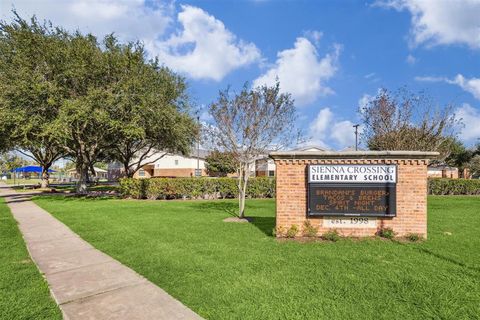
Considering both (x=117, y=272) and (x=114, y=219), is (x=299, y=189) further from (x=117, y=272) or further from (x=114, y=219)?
(x=114, y=219)

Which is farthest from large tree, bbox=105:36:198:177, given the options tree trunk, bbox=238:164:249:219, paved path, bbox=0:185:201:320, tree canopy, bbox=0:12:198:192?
paved path, bbox=0:185:201:320

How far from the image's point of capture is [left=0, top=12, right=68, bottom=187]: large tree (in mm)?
16969

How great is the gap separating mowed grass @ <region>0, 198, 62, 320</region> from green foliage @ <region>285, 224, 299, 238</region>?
532 cm

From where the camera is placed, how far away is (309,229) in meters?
8.41

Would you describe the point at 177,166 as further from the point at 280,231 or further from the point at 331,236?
the point at 331,236

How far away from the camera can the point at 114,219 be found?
12203 millimetres

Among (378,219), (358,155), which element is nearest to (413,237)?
(378,219)

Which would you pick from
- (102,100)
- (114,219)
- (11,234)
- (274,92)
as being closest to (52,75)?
(102,100)

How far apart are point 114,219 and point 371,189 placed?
29.0ft

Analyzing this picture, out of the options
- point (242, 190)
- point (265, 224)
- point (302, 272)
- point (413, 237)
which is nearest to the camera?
point (302, 272)

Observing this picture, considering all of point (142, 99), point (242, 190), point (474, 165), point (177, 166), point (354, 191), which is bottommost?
point (242, 190)

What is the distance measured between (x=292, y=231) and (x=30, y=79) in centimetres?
1591

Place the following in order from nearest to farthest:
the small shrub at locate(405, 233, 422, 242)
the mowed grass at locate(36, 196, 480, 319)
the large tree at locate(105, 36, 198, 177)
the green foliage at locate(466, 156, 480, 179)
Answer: the mowed grass at locate(36, 196, 480, 319) → the small shrub at locate(405, 233, 422, 242) → the large tree at locate(105, 36, 198, 177) → the green foliage at locate(466, 156, 480, 179)

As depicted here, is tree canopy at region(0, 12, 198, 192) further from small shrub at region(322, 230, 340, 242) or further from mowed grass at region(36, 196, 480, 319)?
small shrub at region(322, 230, 340, 242)
